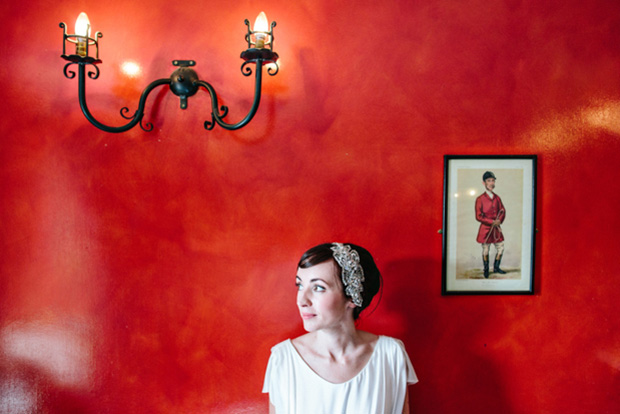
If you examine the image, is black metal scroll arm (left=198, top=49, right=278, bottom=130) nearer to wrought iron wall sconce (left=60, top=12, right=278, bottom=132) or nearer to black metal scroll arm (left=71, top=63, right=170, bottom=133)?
wrought iron wall sconce (left=60, top=12, right=278, bottom=132)

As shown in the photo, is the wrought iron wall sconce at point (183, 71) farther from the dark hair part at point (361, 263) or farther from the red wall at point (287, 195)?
the dark hair part at point (361, 263)

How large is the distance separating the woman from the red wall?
22cm

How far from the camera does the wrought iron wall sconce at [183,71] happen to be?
1421 mm

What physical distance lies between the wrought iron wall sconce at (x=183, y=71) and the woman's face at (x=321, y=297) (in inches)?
25.4

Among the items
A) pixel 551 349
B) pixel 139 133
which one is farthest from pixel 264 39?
pixel 551 349

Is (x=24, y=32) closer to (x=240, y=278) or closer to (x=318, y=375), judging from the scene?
(x=240, y=278)

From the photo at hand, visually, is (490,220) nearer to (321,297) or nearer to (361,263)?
(361,263)

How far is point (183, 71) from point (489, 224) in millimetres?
1454

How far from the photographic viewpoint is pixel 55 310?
171 cm

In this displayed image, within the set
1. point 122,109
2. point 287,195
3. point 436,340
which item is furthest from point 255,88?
point 436,340

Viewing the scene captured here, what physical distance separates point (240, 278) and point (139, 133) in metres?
0.75

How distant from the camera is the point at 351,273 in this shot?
143 centimetres

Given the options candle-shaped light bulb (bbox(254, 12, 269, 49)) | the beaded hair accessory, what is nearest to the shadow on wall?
the beaded hair accessory

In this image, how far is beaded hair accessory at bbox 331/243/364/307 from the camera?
1.43 m
